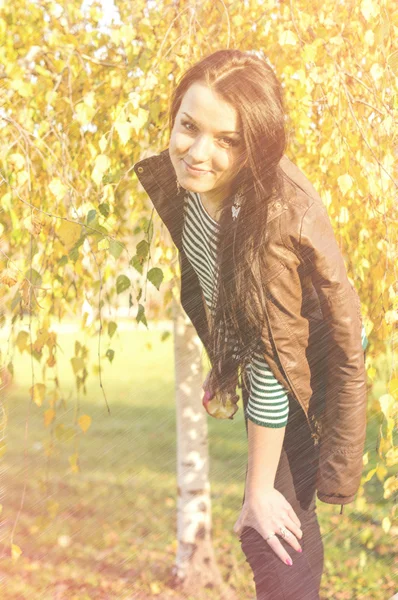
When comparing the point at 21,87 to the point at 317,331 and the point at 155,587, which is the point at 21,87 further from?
the point at 155,587

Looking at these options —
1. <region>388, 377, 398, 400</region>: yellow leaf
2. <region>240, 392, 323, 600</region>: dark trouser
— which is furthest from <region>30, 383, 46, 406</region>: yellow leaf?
<region>388, 377, 398, 400</region>: yellow leaf

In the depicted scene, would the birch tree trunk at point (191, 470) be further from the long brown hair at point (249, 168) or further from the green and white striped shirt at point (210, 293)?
the long brown hair at point (249, 168)

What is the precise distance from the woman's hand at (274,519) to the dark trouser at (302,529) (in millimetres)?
15

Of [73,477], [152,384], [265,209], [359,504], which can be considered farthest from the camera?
[152,384]

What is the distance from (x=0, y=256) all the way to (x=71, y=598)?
144 centimetres

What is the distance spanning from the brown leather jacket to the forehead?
0.15 m

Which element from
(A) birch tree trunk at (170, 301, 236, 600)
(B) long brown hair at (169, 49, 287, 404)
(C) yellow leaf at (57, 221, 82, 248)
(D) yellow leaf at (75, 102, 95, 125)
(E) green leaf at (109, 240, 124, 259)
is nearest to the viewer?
(B) long brown hair at (169, 49, 287, 404)

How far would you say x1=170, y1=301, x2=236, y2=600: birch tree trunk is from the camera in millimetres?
2473

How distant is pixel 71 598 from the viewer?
2609 millimetres

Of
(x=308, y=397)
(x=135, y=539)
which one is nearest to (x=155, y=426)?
(x=135, y=539)

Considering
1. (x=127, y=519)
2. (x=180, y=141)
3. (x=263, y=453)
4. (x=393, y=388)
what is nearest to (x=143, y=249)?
(x=180, y=141)

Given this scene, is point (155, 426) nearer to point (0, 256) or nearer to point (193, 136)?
point (0, 256)

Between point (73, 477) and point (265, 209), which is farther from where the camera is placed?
point (73, 477)

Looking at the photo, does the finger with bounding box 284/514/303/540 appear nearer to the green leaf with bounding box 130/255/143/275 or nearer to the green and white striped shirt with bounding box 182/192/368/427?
the green and white striped shirt with bounding box 182/192/368/427
